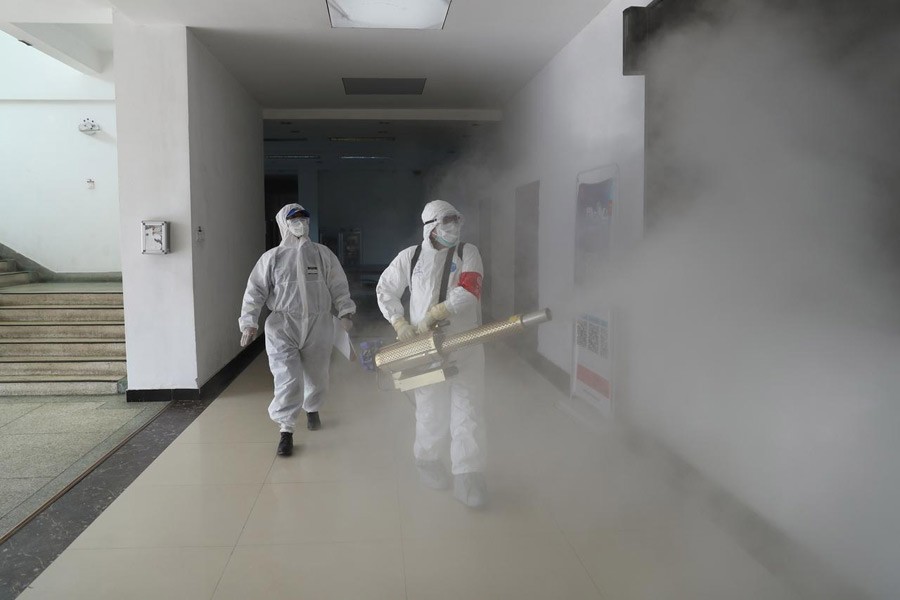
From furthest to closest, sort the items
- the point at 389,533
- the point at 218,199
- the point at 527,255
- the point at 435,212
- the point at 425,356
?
the point at 527,255, the point at 218,199, the point at 435,212, the point at 425,356, the point at 389,533

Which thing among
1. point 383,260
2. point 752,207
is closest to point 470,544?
point 752,207

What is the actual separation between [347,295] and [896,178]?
8.66 feet

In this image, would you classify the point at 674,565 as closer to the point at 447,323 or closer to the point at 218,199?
the point at 447,323

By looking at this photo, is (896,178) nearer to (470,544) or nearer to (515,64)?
(470,544)

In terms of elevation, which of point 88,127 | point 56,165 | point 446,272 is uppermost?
point 88,127

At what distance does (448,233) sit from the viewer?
2.61 metres

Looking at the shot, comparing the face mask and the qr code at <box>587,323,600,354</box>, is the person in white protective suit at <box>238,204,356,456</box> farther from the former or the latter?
the qr code at <box>587,323,600,354</box>

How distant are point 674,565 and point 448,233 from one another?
1.40 metres

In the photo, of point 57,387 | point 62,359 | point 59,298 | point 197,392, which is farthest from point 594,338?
point 59,298

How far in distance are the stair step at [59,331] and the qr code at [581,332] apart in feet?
11.6

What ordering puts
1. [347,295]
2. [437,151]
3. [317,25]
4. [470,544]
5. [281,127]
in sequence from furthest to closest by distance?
1. [437,151]
2. [281,127]
3. [317,25]
4. [347,295]
5. [470,544]

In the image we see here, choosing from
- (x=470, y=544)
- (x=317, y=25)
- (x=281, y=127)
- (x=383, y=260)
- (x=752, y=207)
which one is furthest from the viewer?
(x=383, y=260)

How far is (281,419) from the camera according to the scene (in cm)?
327

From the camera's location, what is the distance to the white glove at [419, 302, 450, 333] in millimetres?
2465
